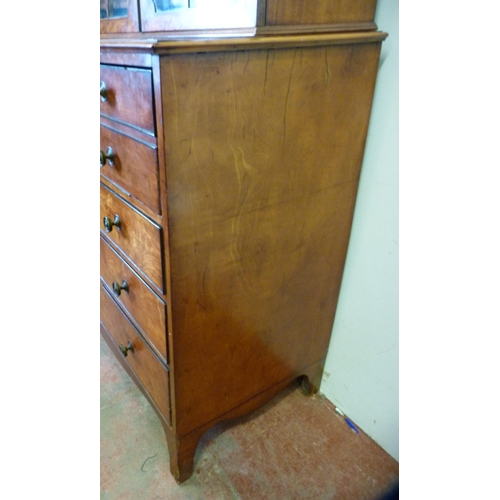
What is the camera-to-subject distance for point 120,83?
→ 0.75m

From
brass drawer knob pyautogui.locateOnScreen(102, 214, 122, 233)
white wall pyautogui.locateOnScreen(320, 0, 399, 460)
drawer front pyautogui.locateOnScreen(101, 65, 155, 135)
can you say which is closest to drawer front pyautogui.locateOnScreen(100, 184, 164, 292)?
brass drawer knob pyautogui.locateOnScreen(102, 214, 122, 233)

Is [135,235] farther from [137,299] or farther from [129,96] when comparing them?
[129,96]

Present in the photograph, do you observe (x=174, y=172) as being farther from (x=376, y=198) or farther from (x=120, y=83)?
(x=376, y=198)

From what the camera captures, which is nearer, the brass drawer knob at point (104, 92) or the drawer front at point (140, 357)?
the brass drawer knob at point (104, 92)

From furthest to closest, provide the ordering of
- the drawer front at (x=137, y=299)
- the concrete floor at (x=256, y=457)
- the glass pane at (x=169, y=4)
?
1. the concrete floor at (x=256, y=457)
2. the drawer front at (x=137, y=299)
3. the glass pane at (x=169, y=4)

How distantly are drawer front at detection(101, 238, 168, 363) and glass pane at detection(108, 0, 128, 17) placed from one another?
0.57 meters

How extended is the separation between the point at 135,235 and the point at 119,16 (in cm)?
52

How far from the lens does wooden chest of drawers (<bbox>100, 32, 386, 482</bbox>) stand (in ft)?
2.33

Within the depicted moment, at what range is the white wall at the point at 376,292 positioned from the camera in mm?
944

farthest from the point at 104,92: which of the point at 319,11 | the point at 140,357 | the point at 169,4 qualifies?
the point at 140,357

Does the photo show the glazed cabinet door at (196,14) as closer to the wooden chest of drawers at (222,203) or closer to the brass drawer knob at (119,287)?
the wooden chest of drawers at (222,203)

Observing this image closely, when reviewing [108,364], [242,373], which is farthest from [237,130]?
[108,364]

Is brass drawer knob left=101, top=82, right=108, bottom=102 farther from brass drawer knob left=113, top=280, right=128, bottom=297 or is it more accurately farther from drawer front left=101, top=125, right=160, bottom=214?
brass drawer knob left=113, top=280, right=128, bottom=297

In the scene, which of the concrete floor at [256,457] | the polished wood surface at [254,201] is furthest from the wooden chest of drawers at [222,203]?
the concrete floor at [256,457]
